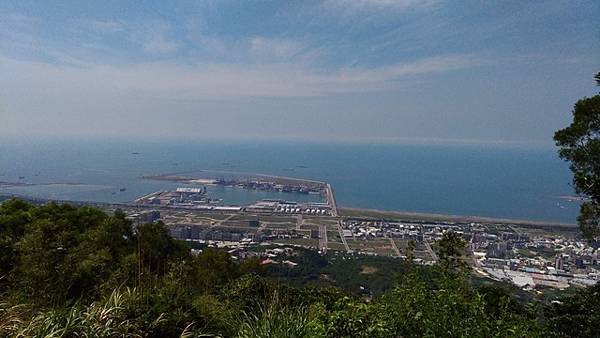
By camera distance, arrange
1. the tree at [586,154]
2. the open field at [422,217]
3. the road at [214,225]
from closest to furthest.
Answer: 1. the tree at [586,154]
2. the road at [214,225]
3. the open field at [422,217]

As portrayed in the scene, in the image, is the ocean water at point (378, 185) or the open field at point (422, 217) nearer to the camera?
the open field at point (422, 217)

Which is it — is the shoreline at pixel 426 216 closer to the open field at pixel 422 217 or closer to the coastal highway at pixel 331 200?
the open field at pixel 422 217

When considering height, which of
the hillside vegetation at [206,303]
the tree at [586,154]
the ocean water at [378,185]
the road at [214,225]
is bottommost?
the road at [214,225]

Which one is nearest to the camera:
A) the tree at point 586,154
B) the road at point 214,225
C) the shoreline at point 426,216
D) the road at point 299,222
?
the tree at point 586,154

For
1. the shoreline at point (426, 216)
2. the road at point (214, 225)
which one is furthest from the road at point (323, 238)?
the road at point (214, 225)

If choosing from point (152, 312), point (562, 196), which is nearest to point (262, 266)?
point (152, 312)

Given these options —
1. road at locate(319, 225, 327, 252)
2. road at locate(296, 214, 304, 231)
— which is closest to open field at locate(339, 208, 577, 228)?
road at locate(296, 214, 304, 231)

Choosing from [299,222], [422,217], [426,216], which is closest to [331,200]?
[426,216]

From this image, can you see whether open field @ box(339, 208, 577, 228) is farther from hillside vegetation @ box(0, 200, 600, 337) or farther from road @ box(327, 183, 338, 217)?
hillside vegetation @ box(0, 200, 600, 337)

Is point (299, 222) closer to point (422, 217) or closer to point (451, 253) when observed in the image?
point (422, 217)

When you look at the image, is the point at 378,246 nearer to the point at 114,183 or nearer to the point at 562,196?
the point at 562,196
